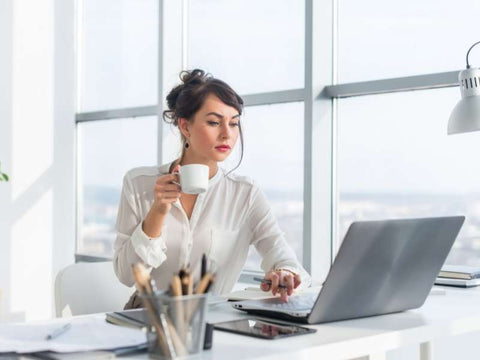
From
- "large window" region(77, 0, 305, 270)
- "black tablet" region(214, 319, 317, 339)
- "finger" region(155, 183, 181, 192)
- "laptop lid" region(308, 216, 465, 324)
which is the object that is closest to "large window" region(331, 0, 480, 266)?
"large window" region(77, 0, 305, 270)

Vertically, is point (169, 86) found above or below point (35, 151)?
above

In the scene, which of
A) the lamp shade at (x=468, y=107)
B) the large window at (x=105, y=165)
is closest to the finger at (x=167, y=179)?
the lamp shade at (x=468, y=107)

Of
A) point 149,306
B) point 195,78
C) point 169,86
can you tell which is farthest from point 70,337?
point 169,86

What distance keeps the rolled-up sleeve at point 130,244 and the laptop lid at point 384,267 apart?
59cm

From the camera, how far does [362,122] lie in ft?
9.88

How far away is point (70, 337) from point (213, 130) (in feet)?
3.31

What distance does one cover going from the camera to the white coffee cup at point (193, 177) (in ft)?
5.53

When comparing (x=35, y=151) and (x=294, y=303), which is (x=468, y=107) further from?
(x=35, y=151)

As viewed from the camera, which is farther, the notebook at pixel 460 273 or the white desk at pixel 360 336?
Result: the notebook at pixel 460 273

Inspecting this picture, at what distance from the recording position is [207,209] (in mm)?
2248

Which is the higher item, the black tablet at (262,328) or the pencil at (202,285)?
the pencil at (202,285)

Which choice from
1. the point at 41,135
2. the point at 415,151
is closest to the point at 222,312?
the point at 415,151

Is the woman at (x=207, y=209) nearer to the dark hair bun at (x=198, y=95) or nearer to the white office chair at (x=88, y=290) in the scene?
the dark hair bun at (x=198, y=95)

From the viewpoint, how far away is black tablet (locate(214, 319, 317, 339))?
4.30 feet
